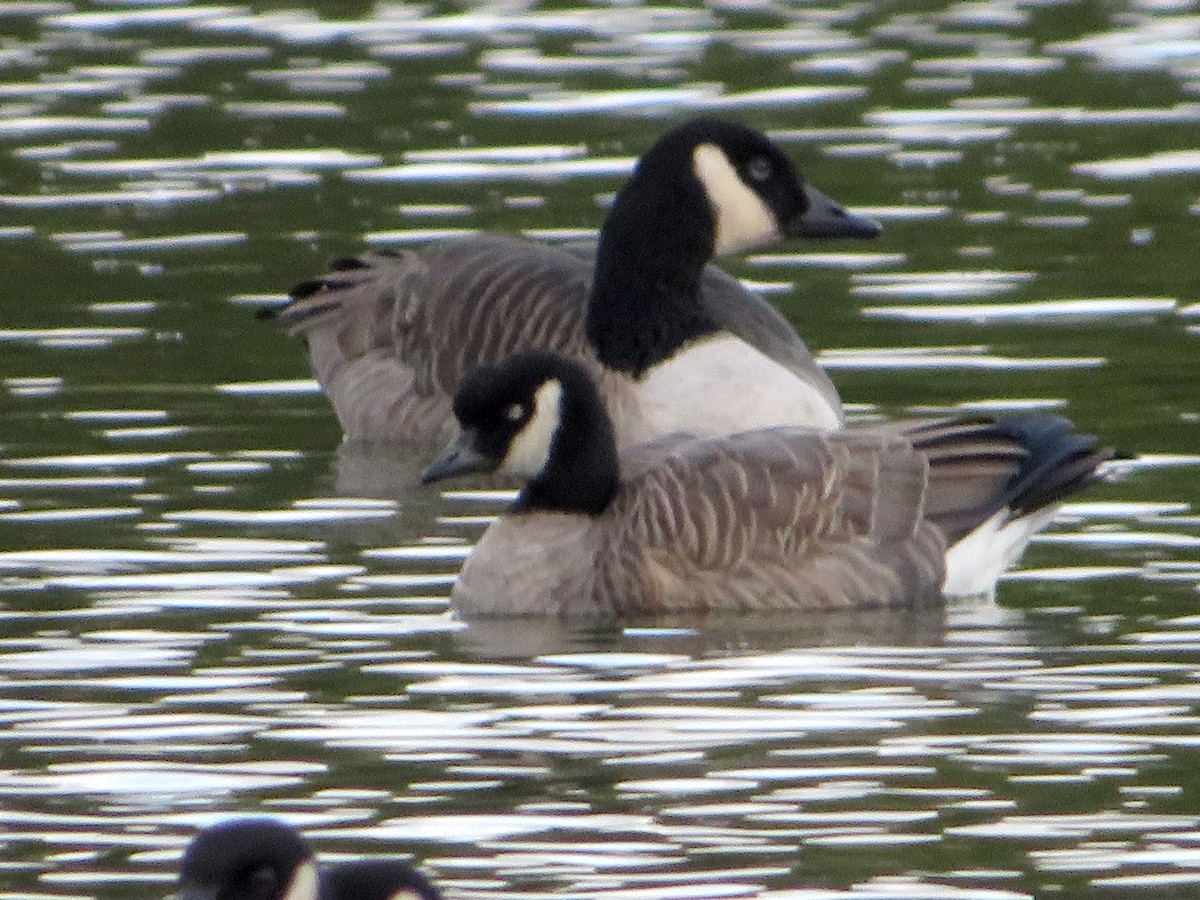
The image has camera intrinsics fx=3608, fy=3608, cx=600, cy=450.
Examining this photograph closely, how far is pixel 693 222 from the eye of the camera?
15734 mm

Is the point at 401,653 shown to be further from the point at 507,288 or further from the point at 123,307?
the point at 123,307

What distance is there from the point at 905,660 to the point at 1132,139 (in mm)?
11720

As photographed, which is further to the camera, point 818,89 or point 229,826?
point 818,89

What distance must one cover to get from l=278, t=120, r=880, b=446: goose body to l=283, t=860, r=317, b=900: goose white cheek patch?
24.9 feet

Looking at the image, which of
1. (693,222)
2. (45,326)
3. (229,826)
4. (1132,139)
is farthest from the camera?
(1132,139)

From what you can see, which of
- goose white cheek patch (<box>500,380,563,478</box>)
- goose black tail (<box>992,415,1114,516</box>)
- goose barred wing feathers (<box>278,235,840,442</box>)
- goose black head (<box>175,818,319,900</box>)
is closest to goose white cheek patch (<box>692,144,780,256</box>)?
goose barred wing feathers (<box>278,235,840,442</box>)

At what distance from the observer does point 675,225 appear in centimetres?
1573

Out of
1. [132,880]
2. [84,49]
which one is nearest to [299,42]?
[84,49]

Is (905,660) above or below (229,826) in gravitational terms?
below

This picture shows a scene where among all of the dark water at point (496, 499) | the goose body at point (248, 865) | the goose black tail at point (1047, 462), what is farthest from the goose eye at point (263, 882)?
the goose black tail at point (1047, 462)

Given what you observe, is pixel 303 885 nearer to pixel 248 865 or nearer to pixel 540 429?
pixel 248 865

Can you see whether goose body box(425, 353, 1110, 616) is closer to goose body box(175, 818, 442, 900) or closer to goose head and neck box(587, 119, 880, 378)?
goose head and neck box(587, 119, 880, 378)

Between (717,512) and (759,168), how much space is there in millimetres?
3344

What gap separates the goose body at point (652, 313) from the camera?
1532 cm
